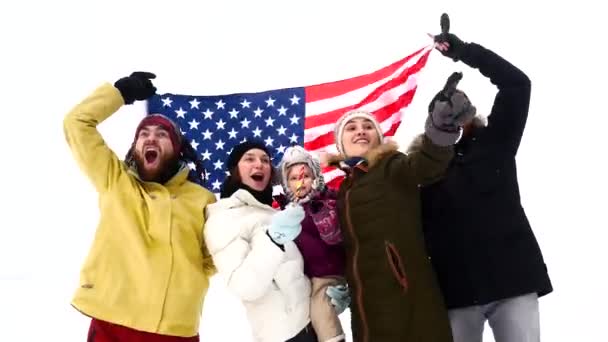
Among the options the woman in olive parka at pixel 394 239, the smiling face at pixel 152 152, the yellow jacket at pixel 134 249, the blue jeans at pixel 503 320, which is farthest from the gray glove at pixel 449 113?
the smiling face at pixel 152 152

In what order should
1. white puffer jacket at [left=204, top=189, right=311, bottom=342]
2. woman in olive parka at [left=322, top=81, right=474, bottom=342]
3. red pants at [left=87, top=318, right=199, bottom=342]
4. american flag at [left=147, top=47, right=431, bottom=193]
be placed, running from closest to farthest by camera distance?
woman in olive parka at [left=322, top=81, right=474, bottom=342]
white puffer jacket at [left=204, top=189, right=311, bottom=342]
red pants at [left=87, top=318, right=199, bottom=342]
american flag at [left=147, top=47, right=431, bottom=193]

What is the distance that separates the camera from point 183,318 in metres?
3.05

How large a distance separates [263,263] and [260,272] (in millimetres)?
45

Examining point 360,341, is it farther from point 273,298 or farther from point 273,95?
point 273,95

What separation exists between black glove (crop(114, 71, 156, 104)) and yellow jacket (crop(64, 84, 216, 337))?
15 cm

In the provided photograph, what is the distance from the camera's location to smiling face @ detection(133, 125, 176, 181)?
3.34m

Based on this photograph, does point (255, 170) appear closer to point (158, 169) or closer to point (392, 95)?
point (158, 169)

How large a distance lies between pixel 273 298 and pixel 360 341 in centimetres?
48

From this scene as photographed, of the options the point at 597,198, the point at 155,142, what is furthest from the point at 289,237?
the point at 597,198

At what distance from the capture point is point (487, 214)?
9.80 feet

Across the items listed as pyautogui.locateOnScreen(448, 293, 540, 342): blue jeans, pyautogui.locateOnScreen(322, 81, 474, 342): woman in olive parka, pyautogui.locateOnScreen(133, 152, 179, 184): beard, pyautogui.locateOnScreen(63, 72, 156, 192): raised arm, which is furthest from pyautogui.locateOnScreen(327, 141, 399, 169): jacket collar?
pyautogui.locateOnScreen(63, 72, 156, 192): raised arm

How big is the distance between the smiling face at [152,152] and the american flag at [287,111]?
1006 millimetres

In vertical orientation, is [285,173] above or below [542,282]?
above

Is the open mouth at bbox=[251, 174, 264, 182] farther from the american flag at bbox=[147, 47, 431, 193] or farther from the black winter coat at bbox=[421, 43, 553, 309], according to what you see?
the american flag at bbox=[147, 47, 431, 193]
